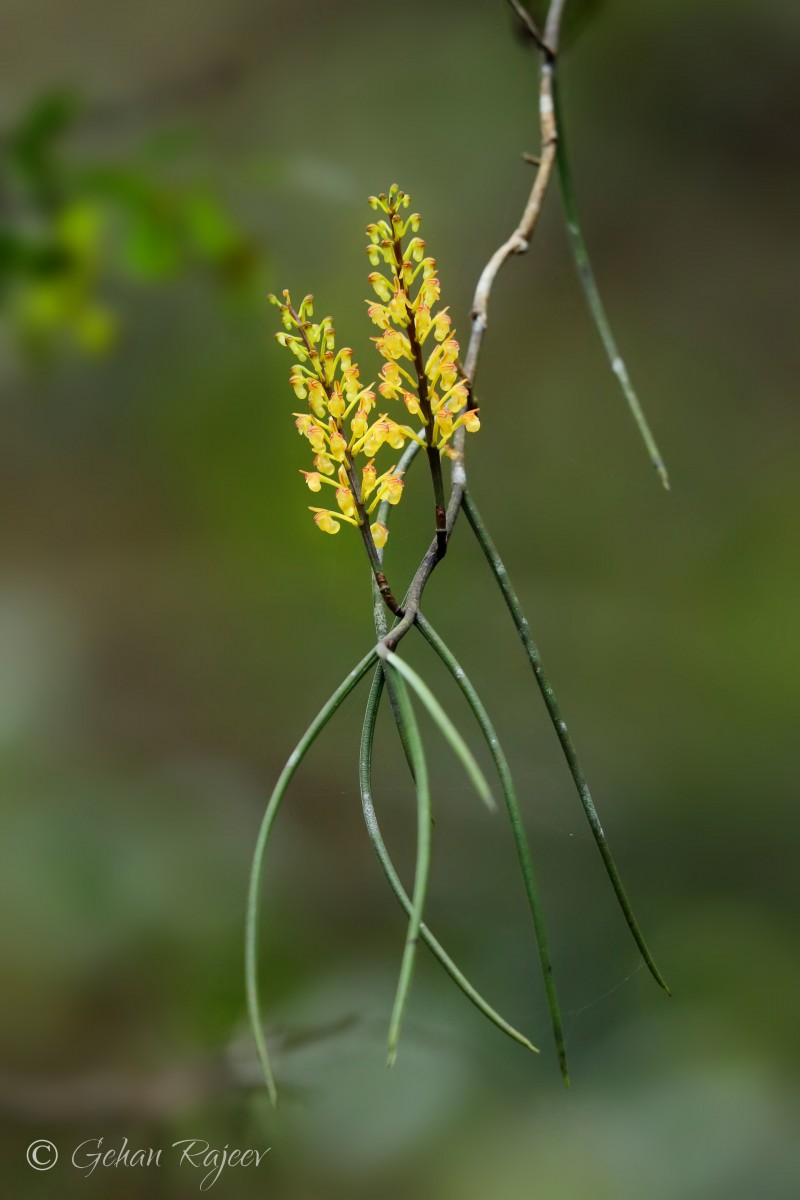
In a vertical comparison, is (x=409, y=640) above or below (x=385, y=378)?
below

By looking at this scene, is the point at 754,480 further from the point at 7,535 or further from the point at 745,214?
the point at 7,535

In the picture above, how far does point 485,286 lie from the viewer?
0.32 m

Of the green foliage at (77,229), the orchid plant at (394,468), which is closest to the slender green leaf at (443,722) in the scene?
the orchid plant at (394,468)

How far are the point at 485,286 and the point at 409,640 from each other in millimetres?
443

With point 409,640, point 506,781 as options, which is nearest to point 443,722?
point 506,781

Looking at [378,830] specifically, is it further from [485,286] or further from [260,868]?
[485,286]

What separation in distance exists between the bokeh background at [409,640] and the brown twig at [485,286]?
0.30 meters

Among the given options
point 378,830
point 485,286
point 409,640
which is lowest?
point 409,640

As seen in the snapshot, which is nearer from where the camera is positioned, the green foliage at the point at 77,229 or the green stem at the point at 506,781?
the green stem at the point at 506,781

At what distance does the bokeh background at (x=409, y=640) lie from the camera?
2.14ft

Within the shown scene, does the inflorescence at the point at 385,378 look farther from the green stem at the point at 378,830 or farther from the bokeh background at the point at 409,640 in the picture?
the bokeh background at the point at 409,640

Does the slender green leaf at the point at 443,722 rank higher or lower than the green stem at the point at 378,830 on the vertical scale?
higher

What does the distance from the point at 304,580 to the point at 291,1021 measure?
310mm

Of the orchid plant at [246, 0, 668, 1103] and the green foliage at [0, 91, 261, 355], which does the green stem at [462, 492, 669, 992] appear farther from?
the green foliage at [0, 91, 261, 355]
